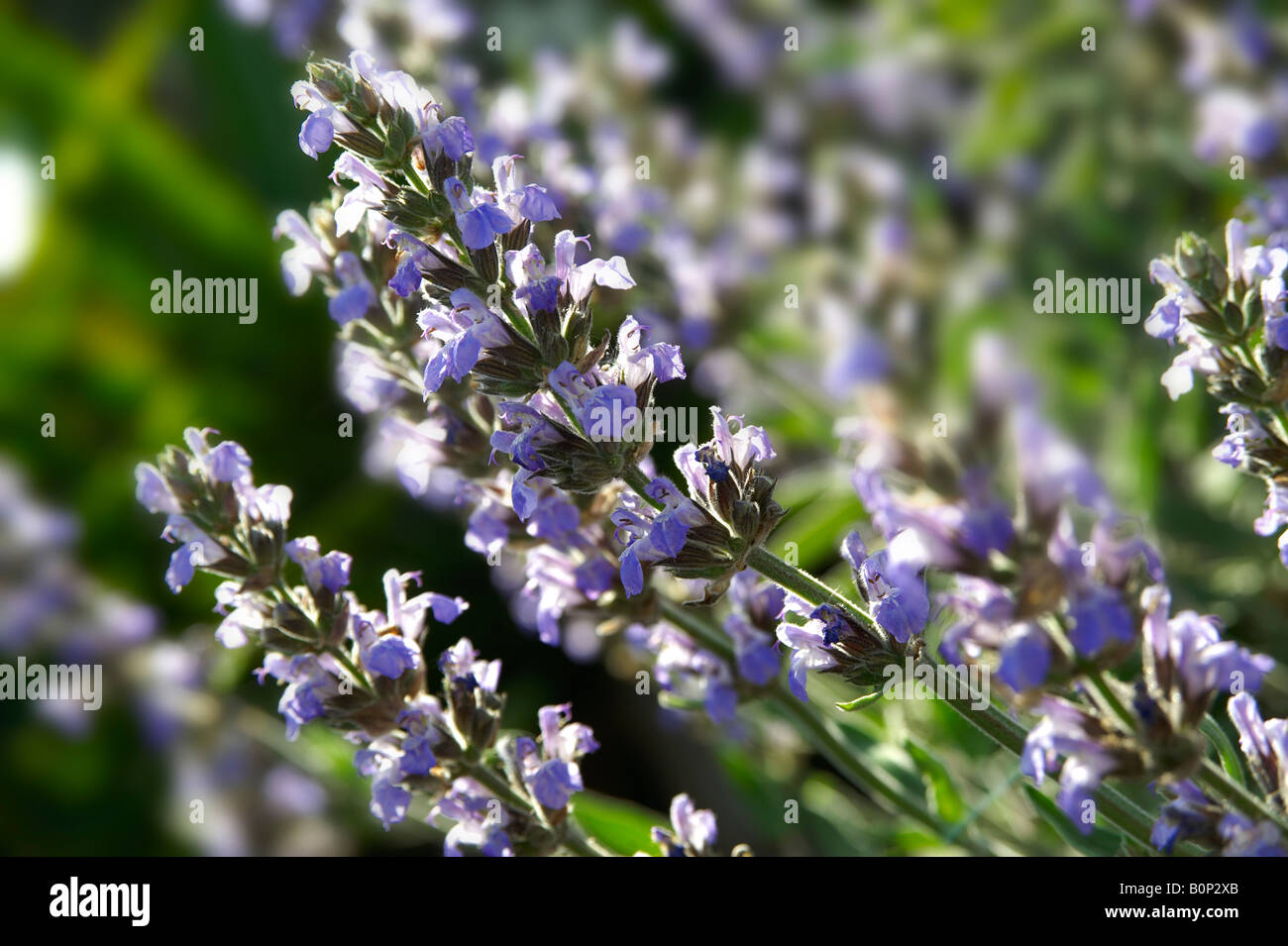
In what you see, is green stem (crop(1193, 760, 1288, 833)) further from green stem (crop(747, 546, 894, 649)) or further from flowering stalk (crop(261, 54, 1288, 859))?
green stem (crop(747, 546, 894, 649))

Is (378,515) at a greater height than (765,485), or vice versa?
(378,515)

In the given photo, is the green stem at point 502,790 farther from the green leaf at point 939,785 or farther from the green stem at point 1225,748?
the green stem at point 1225,748

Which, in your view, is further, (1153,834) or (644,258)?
(644,258)

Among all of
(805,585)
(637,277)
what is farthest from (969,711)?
(637,277)

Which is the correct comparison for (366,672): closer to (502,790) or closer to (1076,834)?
(502,790)

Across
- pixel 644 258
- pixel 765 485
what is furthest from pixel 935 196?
pixel 765 485

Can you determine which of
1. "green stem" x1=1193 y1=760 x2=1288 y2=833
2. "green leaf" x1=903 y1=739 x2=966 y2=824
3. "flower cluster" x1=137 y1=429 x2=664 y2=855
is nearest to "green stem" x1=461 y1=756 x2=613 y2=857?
"flower cluster" x1=137 y1=429 x2=664 y2=855
